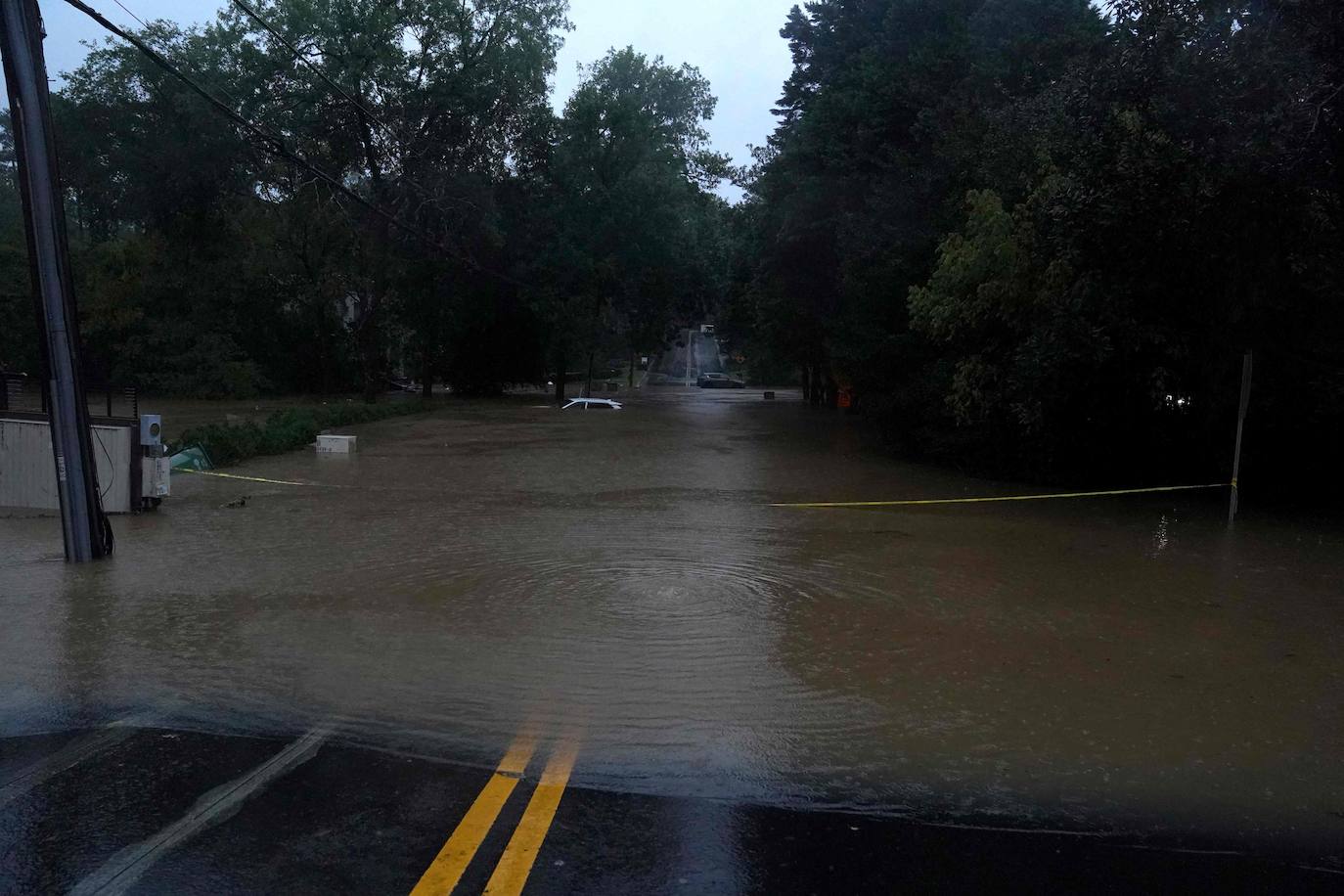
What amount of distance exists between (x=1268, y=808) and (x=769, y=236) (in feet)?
115

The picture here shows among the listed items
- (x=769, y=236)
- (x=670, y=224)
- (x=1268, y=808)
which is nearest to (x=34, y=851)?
(x=1268, y=808)

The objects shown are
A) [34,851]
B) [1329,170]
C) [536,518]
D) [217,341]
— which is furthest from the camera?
[217,341]

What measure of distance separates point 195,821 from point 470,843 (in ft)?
3.85

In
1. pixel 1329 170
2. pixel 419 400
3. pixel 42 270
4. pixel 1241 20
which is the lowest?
pixel 419 400

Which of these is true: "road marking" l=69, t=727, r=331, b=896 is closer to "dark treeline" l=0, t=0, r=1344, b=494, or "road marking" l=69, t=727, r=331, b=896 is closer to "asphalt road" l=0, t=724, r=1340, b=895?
"asphalt road" l=0, t=724, r=1340, b=895

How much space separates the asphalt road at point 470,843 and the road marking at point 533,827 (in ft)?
0.04

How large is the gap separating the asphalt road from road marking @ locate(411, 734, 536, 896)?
0.01 meters

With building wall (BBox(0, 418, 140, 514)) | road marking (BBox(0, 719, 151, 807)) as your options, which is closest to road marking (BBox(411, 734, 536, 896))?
road marking (BBox(0, 719, 151, 807))

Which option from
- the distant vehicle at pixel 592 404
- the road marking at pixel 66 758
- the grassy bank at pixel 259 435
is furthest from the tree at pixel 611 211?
the road marking at pixel 66 758

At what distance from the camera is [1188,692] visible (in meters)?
6.89

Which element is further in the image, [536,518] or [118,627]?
[536,518]

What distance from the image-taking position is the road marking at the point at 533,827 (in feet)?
13.3

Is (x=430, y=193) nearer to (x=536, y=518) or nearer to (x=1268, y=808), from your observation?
(x=536, y=518)

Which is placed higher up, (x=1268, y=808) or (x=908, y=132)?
(x=908, y=132)
